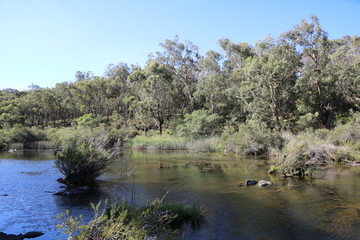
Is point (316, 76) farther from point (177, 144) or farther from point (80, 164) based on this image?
point (80, 164)

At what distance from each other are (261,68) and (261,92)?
2.75 meters

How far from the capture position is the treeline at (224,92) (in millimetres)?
34062

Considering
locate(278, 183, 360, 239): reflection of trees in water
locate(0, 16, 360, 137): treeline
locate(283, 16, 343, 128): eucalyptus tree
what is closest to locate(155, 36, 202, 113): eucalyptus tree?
locate(0, 16, 360, 137): treeline

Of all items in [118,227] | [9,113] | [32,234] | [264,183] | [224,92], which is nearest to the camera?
→ [118,227]

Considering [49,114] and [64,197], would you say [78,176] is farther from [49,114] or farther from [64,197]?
[49,114]

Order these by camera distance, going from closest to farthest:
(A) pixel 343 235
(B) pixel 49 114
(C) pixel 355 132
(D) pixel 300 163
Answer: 1. (A) pixel 343 235
2. (D) pixel 300 163
3. (C) pixel 355 132
4. (B) pixel 49 114

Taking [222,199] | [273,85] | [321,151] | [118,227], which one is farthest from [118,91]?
[118,227]

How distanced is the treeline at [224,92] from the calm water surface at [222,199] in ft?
54.7

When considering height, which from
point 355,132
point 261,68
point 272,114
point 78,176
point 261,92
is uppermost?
point 261,68

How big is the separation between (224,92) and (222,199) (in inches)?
1248

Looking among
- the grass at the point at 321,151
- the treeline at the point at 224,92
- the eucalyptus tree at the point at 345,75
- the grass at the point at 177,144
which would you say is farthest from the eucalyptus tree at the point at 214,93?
the grass at the point at 321,151

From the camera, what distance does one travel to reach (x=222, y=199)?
12.3 metres

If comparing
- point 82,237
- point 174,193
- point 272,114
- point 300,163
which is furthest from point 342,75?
point 82,237

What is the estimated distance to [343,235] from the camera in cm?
838
